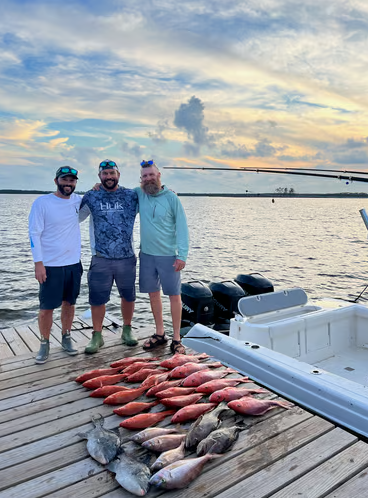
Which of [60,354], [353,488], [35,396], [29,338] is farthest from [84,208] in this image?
[353,488]

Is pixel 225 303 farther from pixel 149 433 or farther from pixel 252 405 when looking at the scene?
pixel 149 433

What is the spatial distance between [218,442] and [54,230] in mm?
2629

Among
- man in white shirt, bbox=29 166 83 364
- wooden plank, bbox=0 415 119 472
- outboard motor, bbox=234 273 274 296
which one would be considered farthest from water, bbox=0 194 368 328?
wooden plank, bbox=0 415 119 472

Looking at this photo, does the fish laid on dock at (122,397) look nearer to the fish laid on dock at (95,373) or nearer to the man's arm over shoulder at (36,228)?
the fish laid on dock at (95,373)

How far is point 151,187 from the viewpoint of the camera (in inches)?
177

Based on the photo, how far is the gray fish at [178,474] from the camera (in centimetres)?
238

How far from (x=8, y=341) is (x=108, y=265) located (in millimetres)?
2245

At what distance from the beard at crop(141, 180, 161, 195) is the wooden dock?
7.18 ft

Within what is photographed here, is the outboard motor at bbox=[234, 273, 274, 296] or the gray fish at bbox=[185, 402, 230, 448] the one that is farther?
the outboard motor at bbox=[234, 273, 274, 296]

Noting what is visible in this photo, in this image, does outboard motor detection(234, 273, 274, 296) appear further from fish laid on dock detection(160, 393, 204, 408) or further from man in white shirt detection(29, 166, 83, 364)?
fish laid on dock detection(160, 393, 204, 408)

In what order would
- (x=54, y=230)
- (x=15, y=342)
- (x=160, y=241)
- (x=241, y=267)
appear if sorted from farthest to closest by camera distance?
(x=241, y=267) → (x=15, y=342) → (x=160, y=241) → (x=54, y=230)

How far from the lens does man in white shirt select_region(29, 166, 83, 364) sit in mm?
4059

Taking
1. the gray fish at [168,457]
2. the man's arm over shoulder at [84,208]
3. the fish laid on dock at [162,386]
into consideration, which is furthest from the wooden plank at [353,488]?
the man's arm over shoulder at [84,208]

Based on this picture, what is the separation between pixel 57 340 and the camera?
18.4 feet
